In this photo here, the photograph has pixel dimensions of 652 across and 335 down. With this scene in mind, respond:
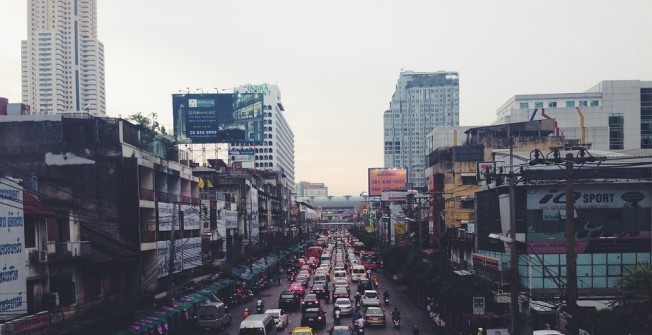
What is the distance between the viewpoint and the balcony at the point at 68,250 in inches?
1049

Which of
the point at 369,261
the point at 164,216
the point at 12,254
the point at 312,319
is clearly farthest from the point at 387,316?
the point at 369,261

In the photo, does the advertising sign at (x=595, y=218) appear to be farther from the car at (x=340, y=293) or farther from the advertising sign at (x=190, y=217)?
the advertising sign at (x=190, y=217)

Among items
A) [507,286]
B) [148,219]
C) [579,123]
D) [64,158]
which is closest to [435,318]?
[507,286]

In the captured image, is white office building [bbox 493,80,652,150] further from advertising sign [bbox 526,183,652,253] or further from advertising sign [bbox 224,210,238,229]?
advertising sign [bbox 526,183,652,253]

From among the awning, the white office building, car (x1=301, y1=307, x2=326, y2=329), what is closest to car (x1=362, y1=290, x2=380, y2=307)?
car (x1=301, y1=307, x2=326, y2=329)

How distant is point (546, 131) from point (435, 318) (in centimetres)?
3085

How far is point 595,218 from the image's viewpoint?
3662cm

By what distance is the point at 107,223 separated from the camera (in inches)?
1378

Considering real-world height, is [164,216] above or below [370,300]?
above

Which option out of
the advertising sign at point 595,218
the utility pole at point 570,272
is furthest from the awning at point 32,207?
the advertising sign at point 595,218

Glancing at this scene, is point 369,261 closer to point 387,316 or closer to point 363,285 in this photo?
point 363,285

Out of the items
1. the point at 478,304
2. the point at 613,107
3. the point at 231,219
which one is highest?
the point at 613,107

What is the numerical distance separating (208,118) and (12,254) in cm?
4772

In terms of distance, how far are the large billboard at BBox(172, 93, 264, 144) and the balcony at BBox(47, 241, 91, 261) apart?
126ft
